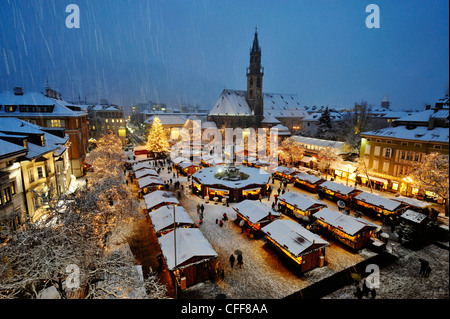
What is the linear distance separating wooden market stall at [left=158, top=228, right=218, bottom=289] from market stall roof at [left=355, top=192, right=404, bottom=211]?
16871mm

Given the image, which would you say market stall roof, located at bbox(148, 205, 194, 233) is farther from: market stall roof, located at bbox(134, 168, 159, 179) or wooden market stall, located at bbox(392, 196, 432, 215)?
wooden market stall, located at bbox(392, 196, 432, 215)

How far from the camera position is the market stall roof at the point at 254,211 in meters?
19.6

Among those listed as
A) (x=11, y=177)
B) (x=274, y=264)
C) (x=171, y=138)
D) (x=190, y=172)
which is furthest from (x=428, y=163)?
(x=171, y=138)

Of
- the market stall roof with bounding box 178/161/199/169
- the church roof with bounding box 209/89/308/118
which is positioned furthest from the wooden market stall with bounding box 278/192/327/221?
the church roof with bounding box 209/89/308/118

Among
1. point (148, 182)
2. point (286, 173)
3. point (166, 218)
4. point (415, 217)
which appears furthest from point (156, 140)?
point (415, 217)

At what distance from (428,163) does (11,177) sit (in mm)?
32222

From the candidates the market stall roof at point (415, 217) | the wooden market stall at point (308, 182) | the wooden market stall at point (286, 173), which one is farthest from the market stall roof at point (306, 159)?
the market stall roof at point (415, 217)

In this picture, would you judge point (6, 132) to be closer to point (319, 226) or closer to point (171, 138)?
point (319, 226)

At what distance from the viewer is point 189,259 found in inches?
535

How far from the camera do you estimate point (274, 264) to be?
16047 millimetres

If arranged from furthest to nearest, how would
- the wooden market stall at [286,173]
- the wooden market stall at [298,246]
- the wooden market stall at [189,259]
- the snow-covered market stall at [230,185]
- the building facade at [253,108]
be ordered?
the building facade at [253,108] → the wooden market stall at [286,173] → the snow-covered market stall at [230,185] → the wooden market stall at [298,246] → the wooden market stall at [189,259]

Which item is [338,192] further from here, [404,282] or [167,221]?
[167,221]

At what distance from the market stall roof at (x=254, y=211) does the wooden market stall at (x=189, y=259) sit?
18.6 ft

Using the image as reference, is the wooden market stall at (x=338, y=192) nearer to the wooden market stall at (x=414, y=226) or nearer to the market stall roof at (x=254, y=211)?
the wooden market stall at (x=414, y=226)
